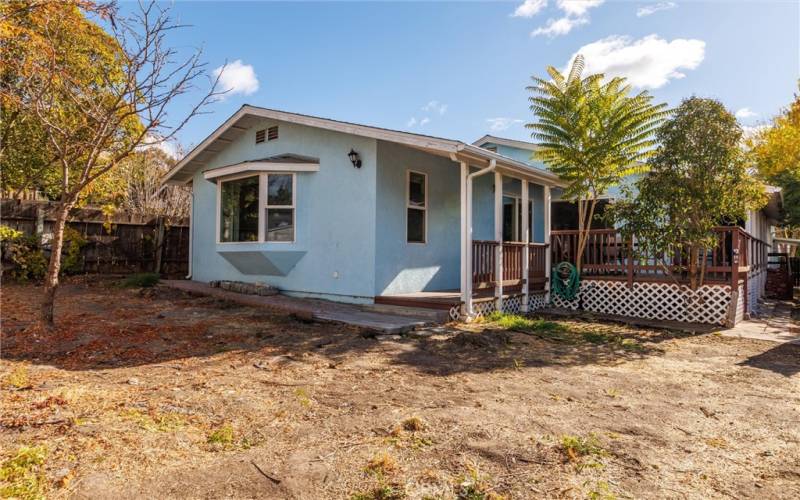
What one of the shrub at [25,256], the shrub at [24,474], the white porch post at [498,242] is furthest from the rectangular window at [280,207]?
the shrub at [25,256]

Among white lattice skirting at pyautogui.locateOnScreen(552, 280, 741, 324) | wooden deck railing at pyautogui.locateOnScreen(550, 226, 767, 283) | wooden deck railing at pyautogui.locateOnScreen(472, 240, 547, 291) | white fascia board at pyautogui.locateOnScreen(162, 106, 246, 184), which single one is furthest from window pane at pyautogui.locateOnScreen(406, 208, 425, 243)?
white fascia board at pyautogui.locateOnScreen(162, 106, 246, 184)

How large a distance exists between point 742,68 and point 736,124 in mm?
7010

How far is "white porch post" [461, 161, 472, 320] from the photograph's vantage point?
24.0 feet

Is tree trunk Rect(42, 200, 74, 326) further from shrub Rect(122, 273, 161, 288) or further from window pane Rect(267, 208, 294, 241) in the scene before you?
shrub Rect(122, 273, 161, 288)

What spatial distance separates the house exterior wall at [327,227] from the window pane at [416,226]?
40.9 inches

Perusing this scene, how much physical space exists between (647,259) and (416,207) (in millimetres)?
4192

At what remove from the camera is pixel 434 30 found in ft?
35.1

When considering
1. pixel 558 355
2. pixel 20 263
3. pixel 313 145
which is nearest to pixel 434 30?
pixel 313 145

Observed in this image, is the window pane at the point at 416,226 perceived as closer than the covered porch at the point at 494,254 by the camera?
No

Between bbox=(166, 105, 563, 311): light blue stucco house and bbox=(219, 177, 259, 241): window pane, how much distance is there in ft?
0.07

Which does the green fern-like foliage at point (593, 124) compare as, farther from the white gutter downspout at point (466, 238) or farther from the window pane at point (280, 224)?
the window pane at point (280, 224)

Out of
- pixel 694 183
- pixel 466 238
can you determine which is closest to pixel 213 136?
pixel 466 238

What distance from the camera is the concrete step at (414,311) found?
280 inches

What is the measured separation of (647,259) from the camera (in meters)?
8.06
